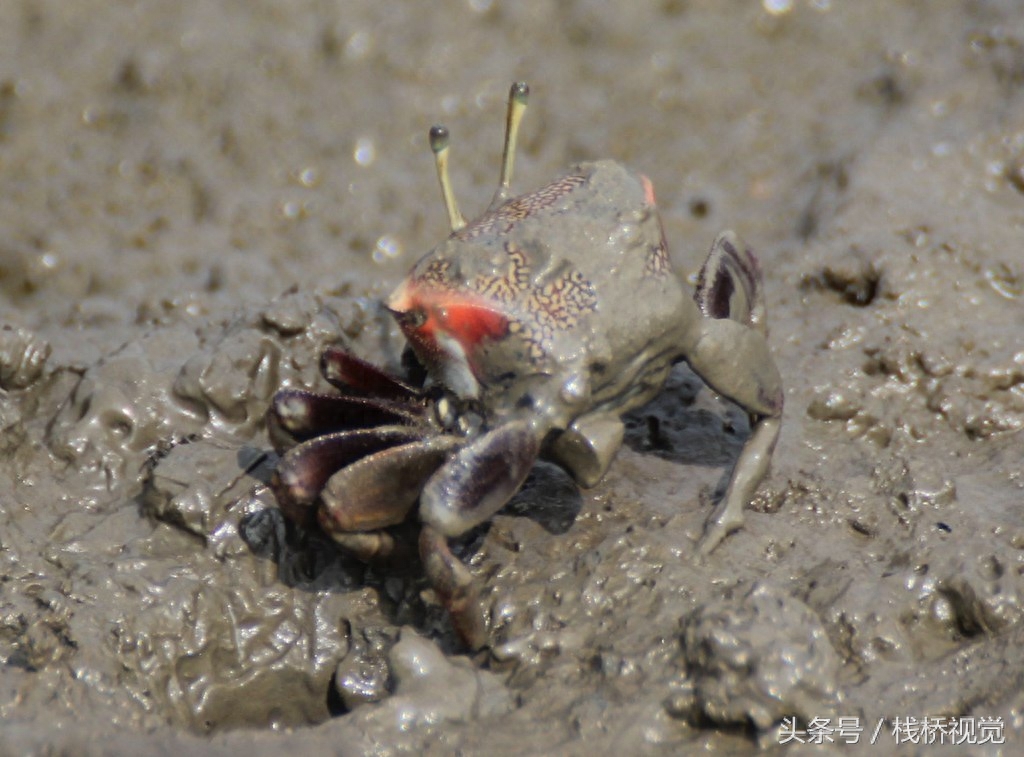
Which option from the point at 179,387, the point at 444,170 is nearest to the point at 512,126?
the point at 444,170

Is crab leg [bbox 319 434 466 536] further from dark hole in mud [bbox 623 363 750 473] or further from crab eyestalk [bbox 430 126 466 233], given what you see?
dark hole in mud [bbox 623 363 750 473]

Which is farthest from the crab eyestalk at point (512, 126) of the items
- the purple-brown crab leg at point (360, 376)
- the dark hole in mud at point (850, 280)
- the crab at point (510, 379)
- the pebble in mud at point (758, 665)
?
the pebble in mud at point (758, 665)

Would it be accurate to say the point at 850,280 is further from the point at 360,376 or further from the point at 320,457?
the point at 320,457

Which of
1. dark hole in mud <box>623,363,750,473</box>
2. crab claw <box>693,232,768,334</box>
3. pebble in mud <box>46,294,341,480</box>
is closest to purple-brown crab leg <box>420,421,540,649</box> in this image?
dark hole in mud <box>623,363,750,473</box>

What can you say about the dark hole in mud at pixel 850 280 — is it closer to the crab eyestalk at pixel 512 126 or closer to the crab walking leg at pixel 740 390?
the crab walking leg at pixel 740 390

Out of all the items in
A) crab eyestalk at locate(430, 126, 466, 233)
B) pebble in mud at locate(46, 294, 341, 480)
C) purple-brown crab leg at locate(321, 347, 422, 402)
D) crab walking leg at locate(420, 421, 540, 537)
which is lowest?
pebble in mud at locate(46, 294, 341, 480)

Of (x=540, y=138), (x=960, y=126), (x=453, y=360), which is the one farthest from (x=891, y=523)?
(x=540, y=138)
